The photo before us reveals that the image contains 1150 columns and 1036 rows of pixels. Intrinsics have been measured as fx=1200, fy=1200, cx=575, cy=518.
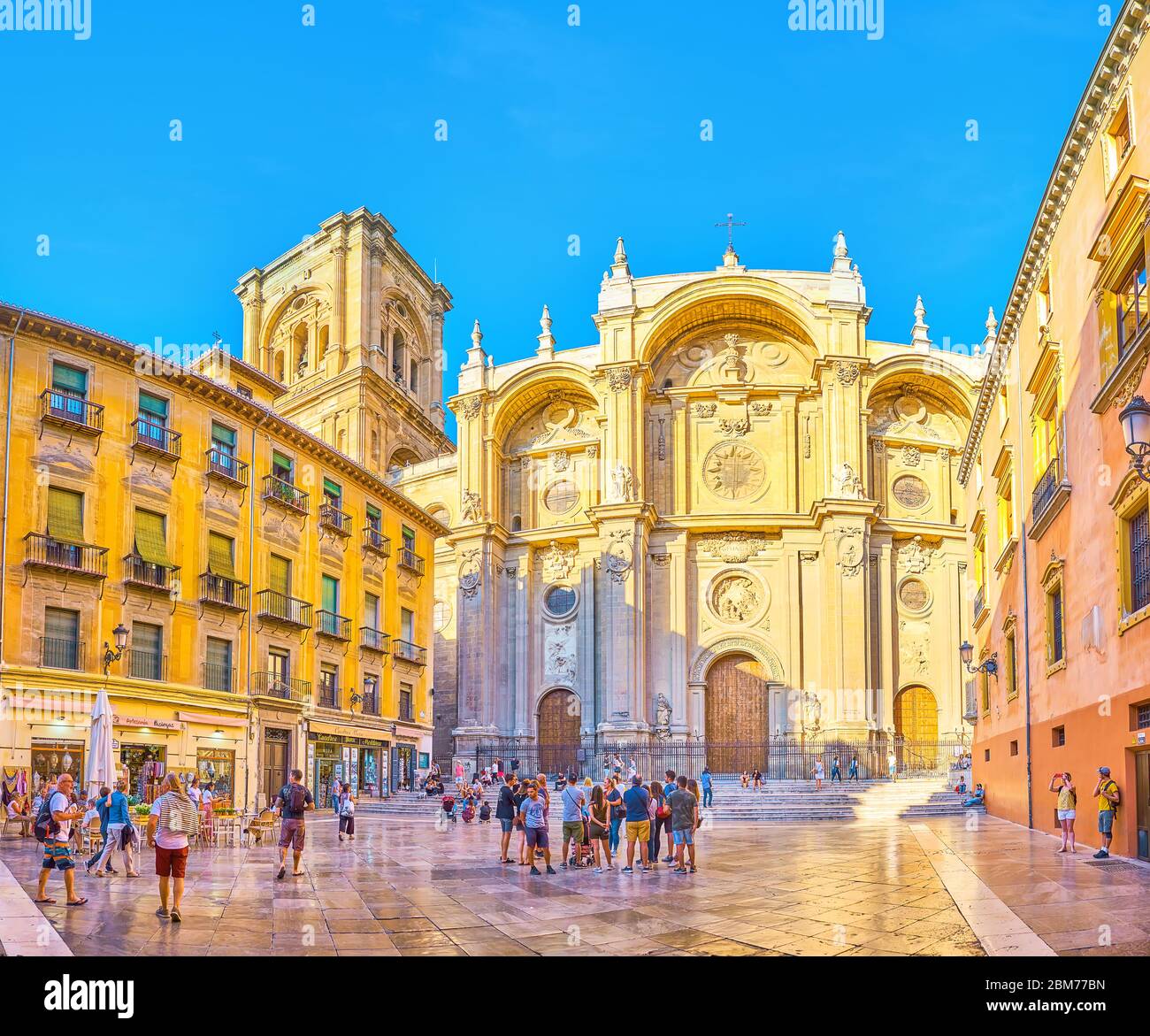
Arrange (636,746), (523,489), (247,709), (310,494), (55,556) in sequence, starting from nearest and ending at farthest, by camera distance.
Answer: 1. (55,556)
2. (247,709)
3. (310,494)
4. (636,746)
5. (523,489)

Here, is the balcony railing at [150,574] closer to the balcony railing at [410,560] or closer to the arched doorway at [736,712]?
the balcony railing at [410,560]

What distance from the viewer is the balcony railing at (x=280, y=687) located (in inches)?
1222

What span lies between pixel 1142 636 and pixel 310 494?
79.5 ft

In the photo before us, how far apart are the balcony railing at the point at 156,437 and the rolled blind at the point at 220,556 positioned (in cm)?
243

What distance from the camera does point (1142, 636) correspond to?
15.2 m

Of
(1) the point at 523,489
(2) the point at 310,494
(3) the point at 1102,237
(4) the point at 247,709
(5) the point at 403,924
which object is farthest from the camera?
(1) the point at 523,489

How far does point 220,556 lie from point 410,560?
1086 centimetres

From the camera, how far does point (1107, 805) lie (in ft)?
53.4

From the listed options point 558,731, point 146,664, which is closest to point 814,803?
point 558,731

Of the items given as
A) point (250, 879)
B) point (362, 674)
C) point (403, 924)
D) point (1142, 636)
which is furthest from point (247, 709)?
point (1142, 636)

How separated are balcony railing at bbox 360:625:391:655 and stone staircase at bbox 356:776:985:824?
15.4ft

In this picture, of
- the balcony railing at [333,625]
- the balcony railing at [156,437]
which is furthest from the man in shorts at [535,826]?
the balcony railing at [333,625]

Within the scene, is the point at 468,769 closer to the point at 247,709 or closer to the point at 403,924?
the point at 247,709

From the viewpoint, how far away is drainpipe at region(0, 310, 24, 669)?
24.2 metres
